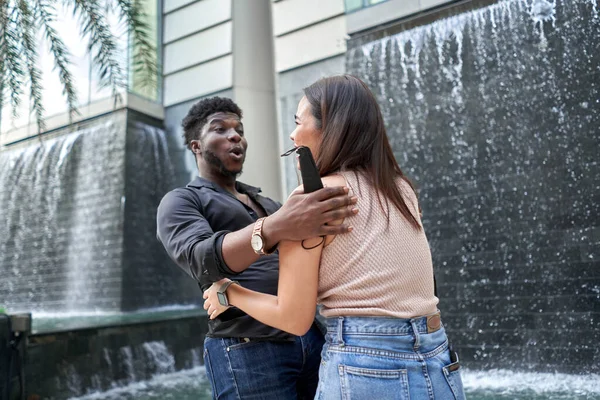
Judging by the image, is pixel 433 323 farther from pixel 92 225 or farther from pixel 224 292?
pixel 92 225

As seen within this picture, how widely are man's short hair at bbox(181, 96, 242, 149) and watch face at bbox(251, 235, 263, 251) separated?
1.05 meters

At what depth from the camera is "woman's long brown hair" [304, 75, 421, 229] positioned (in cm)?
152

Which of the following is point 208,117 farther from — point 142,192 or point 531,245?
point 142,192

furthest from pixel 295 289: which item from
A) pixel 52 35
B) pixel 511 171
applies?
pixel 511 171

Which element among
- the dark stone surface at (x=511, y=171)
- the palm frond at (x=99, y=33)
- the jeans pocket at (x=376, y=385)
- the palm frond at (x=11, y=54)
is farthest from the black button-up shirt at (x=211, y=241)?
the dark stone surface at (x=511, y=171)

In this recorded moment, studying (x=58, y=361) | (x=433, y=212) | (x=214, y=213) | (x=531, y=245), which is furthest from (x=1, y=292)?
(x=214, y=213)

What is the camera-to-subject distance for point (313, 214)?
1.36 meters

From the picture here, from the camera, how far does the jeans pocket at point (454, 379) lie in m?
1.39

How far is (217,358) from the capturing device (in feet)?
6.22

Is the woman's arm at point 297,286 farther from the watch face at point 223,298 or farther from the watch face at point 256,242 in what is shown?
the watch face at point 223,298

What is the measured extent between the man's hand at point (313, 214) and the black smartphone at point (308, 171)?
23 millimetres

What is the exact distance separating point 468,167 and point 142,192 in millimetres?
6120

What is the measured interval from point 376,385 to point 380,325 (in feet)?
0.47

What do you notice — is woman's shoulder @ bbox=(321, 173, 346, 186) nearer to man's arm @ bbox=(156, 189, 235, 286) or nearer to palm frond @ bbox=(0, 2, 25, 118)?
man's arm @ bbox=(156, 189, 235, 286)
